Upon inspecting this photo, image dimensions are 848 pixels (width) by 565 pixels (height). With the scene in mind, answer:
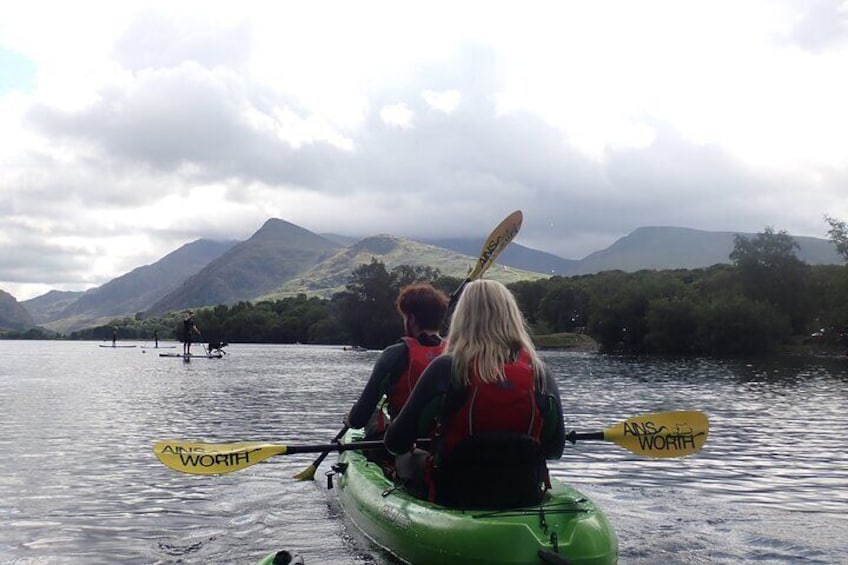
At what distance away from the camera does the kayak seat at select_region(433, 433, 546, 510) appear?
6.98 metres

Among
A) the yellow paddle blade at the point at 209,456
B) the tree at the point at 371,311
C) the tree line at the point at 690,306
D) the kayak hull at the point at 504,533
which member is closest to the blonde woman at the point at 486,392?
the kayak hull at the point at 504,533

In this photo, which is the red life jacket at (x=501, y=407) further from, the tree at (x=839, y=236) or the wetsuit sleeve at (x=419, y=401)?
the tree at (x=839, y=236)

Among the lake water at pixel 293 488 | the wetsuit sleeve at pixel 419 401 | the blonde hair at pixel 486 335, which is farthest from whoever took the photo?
the lake water at pixel 293 488

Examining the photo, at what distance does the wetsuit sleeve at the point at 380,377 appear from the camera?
8.98 m

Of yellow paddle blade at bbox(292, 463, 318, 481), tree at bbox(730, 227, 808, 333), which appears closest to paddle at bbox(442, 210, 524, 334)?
yellow paddle blade at bbox(292, 463, 318, 481)

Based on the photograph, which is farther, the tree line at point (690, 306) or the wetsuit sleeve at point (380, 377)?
the tree line at point (690, 306)

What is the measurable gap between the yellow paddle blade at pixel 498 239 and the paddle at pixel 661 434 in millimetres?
4531

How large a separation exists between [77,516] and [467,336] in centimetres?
725

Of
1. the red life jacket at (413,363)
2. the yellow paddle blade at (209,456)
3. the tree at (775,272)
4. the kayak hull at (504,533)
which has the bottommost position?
the kayak hull at (504,533)

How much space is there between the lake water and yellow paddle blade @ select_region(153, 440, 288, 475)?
0.99 m

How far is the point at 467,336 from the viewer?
6.84m

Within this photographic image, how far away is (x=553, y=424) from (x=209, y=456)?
174 inches

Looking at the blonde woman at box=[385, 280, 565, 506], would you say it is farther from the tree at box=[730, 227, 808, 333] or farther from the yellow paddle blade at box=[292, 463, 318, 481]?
the tree at box=[730, 227, 808, 333]

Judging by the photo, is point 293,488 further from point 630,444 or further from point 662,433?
point 662,433
